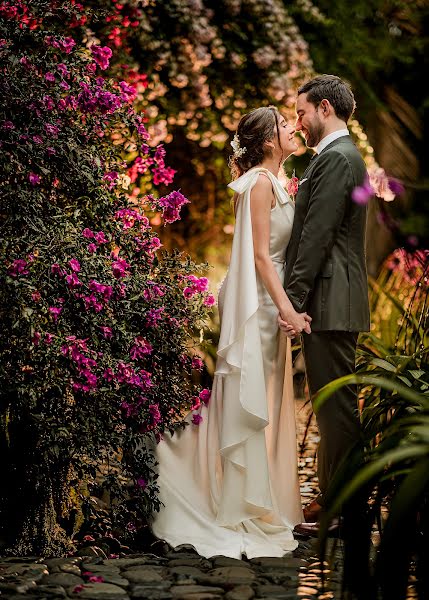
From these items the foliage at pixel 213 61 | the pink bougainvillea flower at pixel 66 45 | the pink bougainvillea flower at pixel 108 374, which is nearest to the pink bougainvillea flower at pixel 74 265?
the pink bougainvillea flower at pixel 108 374

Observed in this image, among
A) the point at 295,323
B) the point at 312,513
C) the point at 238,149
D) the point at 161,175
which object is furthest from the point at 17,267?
the point at 312,513

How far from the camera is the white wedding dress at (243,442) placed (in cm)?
418

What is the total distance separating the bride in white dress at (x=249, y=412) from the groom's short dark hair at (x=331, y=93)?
0.62ft

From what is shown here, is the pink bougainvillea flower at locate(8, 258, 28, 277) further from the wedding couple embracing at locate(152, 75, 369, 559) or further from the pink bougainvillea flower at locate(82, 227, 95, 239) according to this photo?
the wedding couple embracing at locate(152, 75, 369, 559)

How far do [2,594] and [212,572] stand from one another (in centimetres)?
81

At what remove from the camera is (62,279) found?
3.82m

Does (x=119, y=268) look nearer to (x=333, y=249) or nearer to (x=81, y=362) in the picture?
(x=81, y=362)

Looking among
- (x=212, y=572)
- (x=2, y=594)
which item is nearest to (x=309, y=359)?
(x=212, y=572)

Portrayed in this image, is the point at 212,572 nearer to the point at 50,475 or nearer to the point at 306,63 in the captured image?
the point at 50,475

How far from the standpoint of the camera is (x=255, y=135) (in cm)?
445

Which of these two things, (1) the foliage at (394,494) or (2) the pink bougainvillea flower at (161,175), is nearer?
(1) the foliage at (394,494)

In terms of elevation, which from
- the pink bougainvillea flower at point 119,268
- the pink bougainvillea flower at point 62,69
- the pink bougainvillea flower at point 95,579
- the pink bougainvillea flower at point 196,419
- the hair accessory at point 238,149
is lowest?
the pink bougainvillea flower at point 95,579

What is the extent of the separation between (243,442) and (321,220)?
101cm

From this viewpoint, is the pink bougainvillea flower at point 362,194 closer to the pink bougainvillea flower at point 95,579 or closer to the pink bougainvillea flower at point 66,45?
the pink bougainvillea flower at point 66,45
